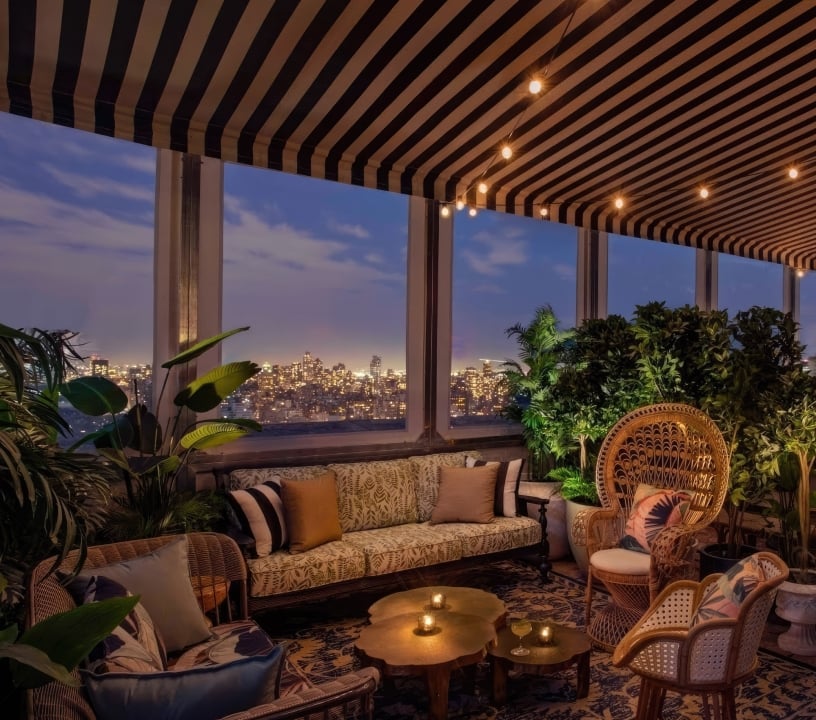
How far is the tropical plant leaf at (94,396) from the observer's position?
3.56m

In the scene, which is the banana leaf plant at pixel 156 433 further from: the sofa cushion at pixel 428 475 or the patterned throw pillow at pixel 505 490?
the patterned throw pillow at pixel 505 490

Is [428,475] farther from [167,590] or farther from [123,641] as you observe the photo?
[123,641]

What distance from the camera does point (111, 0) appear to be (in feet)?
9.69

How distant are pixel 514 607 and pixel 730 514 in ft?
5.28

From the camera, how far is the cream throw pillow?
4672 mm

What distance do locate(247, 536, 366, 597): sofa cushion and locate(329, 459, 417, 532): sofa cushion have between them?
53cm

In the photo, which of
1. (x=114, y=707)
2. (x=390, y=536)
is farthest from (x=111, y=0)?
(x=390, y=536)

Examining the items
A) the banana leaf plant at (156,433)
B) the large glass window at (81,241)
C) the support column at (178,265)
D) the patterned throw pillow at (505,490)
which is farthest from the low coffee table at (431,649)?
the large glass window at (81,241)

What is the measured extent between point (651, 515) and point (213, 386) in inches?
113

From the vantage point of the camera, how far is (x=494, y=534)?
4527mm

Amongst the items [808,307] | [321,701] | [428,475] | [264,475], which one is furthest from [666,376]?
[808,307]

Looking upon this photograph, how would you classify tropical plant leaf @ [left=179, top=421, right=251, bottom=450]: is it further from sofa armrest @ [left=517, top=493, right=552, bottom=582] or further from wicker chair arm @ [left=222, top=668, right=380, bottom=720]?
wicker chair arm @ [left=222, top=668, right=380, bottom=720]

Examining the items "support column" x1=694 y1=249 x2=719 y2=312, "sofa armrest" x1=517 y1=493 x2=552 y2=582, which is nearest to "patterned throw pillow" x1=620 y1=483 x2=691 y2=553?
"sofa armrest" x1=517 y1=493 x2=552 y2=582

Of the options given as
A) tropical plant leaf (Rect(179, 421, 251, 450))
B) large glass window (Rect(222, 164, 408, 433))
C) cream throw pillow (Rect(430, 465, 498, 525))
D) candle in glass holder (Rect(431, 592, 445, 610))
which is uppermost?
large glass window (Rect(222, 164, 408, 433))
